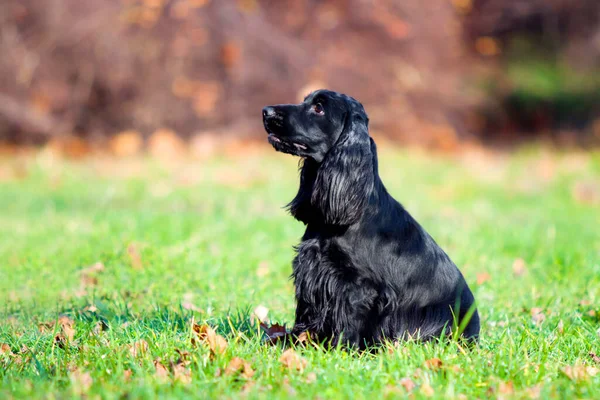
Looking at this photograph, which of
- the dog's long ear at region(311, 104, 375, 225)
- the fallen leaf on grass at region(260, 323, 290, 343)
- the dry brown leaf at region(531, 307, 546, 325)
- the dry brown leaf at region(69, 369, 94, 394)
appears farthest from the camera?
the dry brown leaf at region(531, 307, 546, 325)

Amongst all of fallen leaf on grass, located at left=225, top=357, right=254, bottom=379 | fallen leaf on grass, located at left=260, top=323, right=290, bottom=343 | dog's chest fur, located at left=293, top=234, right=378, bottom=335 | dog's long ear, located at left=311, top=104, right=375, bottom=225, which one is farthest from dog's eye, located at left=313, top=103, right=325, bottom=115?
fallen leaf on grass, located at left=225, top=357, right=254, bottom=379

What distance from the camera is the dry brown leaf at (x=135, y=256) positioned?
5629 mm

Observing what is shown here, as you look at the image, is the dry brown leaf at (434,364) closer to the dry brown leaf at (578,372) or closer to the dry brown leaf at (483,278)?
the dry brown leaf at (578,372)

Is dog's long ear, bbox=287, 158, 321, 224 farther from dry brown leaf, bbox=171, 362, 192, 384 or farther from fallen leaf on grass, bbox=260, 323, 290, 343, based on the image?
dry brown leaf, bbox=171, 362, 192, 384

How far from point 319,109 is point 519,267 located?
3316 millimetres

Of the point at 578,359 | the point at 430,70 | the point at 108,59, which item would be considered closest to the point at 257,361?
the point at 578,359

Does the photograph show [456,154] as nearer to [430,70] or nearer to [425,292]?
[430,70]

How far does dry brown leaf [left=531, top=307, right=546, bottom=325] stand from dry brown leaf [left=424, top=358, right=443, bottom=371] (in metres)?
1.52

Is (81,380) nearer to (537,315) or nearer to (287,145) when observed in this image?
(287,145)

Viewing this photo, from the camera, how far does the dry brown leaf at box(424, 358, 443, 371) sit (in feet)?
10.3

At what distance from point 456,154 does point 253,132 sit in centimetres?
484

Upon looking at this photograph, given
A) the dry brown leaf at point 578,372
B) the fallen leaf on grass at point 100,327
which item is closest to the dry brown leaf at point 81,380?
the fallen leaf on grass at point 100,327

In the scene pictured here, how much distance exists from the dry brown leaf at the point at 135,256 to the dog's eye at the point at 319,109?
248 cm

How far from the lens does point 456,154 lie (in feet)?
54.5
